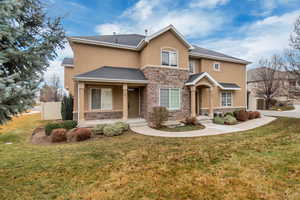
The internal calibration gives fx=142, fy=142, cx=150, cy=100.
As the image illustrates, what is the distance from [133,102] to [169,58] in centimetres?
501

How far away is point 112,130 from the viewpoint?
345 inches

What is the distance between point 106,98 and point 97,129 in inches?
126

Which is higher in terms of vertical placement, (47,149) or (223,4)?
(223,4)

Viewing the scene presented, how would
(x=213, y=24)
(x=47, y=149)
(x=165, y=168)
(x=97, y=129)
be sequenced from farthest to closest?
1. (x=213, y=24)
2. (x=97, y=129)
3. (x=47, y=149)
4. (x=165, y=168)

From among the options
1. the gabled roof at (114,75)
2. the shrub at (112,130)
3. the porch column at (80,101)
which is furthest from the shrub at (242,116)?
the porch column at (80,101)

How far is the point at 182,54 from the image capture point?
12438 millimetres

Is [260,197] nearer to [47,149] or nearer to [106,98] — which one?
[47,149]

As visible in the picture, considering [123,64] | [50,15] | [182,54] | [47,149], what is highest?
[182,54]

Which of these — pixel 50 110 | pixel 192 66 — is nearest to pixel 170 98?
pixel 192 66

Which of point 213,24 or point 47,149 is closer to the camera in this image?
point 47,149

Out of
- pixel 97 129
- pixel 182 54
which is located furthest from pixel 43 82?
pixel 182 54

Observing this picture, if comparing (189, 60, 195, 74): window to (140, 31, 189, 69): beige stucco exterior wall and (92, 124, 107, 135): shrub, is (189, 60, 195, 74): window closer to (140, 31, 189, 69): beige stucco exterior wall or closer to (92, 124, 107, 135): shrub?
(140, 31, 189, 69): beige stucco exterior wall

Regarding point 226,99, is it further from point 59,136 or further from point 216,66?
point 59,136

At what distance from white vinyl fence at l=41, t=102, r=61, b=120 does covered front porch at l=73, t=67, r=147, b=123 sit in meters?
7.12
